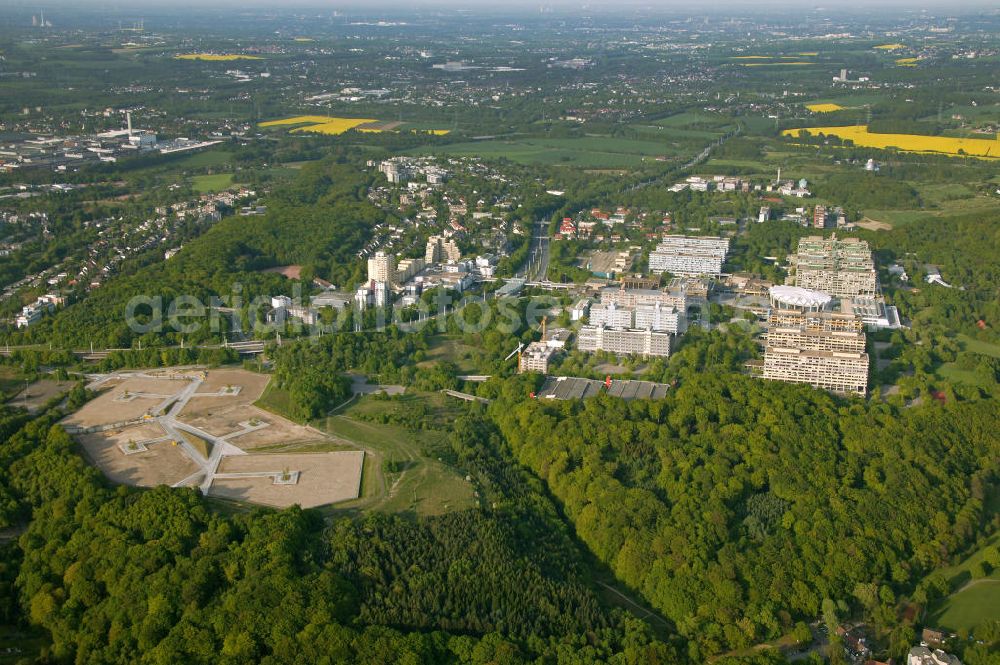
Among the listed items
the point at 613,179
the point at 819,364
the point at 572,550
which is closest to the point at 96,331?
the point at 572,550

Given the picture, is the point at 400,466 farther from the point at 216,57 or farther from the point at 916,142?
the point at 216,57

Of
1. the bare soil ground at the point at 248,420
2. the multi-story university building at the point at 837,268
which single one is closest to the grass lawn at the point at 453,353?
the bare soil ground at the point at 248,420

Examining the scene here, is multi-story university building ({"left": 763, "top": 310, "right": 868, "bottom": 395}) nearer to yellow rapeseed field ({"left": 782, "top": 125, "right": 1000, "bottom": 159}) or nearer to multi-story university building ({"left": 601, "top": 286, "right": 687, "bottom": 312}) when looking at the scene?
multi-story university building ({"left": 601, "top": 286, "right": 687, "bottom": 312})

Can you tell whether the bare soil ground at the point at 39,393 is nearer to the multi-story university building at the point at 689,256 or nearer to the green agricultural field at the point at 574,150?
the multi-story university building at the point at 689,256

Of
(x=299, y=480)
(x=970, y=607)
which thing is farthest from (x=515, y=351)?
(x=970, y=607)

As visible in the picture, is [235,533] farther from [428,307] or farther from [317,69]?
[317,69]

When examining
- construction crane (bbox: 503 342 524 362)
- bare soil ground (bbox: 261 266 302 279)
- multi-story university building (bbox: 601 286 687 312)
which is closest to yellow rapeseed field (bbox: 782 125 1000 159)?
multi-story university building (bbox: 601 286 687 312)
